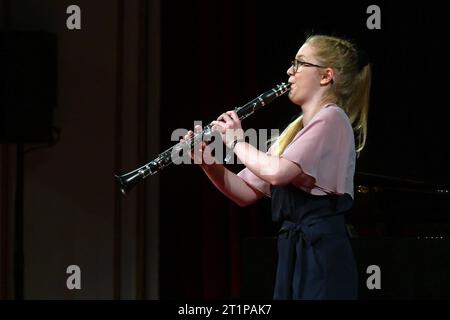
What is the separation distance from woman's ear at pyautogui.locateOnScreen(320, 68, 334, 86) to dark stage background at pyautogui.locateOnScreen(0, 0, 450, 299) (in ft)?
5.38

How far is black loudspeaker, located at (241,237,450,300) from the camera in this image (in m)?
2.46

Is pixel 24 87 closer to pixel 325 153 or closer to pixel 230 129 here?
pixel 230 129

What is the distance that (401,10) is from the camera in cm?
368

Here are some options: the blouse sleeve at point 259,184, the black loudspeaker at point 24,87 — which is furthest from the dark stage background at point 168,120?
the blouse sleeve at point 259,184

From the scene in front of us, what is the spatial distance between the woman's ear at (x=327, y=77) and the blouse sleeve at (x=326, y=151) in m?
0.12

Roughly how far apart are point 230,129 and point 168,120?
1.83m

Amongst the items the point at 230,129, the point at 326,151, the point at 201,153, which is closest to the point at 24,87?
the point at 201,153

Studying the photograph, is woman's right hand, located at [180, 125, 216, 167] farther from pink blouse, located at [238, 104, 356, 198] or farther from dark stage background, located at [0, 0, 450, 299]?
dark stage background, located at [0, 0, 450, 299]

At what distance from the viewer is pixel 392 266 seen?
2475 mm

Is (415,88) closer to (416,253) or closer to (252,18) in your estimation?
(252,18)

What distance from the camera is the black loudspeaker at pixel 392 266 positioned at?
2465mm

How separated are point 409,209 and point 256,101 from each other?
3.55 ft

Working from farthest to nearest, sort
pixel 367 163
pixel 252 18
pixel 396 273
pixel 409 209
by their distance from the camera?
1. pixel 252 18
2. pixel 367 163
3. pixel 409 209
4. pixel 396 273

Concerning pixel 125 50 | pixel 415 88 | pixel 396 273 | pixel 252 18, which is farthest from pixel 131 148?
pixel 396 273
